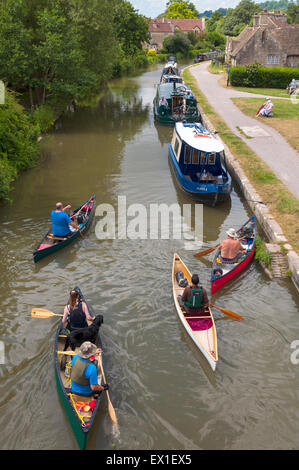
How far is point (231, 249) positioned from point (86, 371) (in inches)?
249

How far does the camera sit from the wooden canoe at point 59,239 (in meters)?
12.3

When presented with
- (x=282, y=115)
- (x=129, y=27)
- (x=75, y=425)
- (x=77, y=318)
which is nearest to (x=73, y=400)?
(x=75, y=425)

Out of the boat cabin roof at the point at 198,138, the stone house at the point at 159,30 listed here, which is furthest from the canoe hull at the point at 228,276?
the stone house at the point at 159,30

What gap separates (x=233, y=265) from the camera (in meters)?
11.6

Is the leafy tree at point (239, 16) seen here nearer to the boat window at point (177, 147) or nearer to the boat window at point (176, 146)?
the boat window at point (177, 147)

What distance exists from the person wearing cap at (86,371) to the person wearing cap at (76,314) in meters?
1.52

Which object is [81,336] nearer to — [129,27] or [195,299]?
[195,299]

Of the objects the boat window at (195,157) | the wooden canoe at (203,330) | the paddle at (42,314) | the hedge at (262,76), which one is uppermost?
the hedge at (262,76)

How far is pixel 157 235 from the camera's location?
14141 mm

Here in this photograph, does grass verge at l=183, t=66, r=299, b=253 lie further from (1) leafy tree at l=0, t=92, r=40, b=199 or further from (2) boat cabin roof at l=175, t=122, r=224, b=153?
(1) leafy tree at l=0, t=92, r=40, b=199

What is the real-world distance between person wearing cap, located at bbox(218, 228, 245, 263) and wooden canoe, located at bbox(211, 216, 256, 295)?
0.15 meters

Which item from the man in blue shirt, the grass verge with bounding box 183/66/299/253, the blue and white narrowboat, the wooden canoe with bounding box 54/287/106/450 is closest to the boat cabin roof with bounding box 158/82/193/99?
the grass verge with bounding box 183/66/299/253

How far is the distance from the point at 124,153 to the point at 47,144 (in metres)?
5.51
